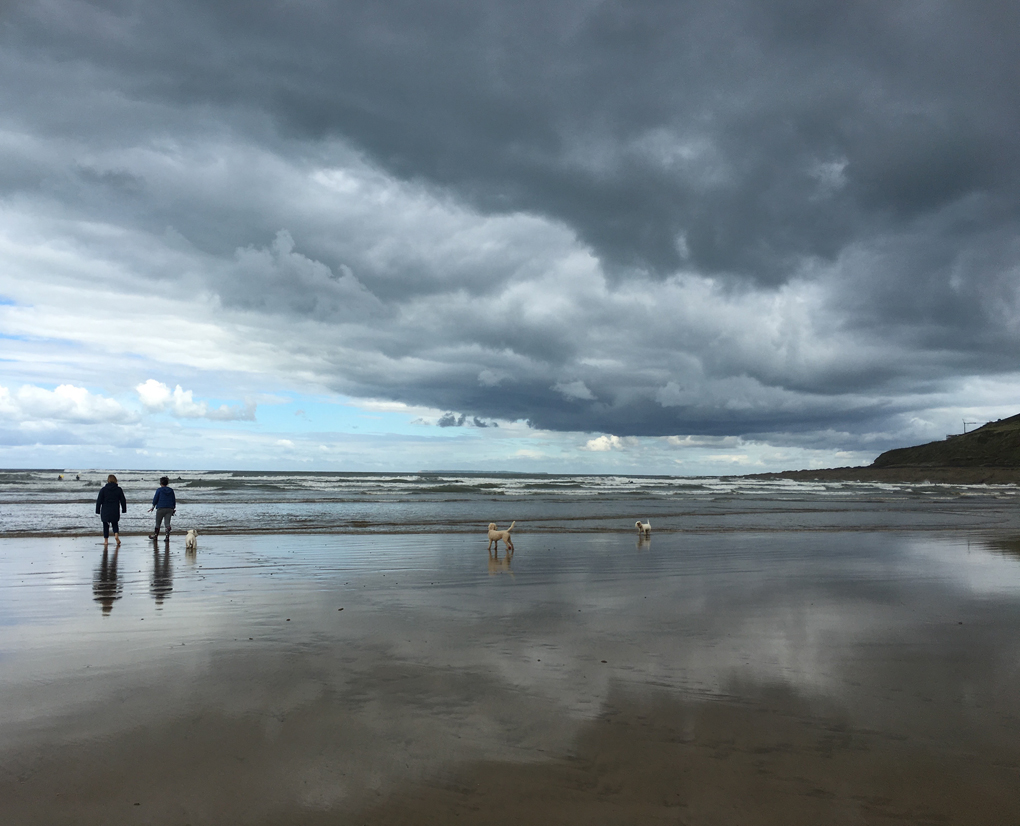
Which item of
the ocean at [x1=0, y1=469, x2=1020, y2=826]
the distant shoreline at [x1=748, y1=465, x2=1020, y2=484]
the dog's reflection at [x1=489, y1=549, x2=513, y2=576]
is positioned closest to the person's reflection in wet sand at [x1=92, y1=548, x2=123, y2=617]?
the ocean at [x1=0, y1=469, x2=1020, y2=826]

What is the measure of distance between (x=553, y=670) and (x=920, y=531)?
24.3 metres

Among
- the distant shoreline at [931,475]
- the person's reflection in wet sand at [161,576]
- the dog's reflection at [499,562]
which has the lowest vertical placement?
the distant shoreline at [931,475]

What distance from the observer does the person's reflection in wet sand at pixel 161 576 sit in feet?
36.3

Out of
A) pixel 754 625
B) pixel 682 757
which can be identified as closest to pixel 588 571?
pixel 754 625

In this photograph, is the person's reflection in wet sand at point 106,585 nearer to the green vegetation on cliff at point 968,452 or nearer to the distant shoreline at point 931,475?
the distant shoreline at point 931,475

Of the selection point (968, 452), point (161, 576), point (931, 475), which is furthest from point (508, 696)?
point (968, 452)

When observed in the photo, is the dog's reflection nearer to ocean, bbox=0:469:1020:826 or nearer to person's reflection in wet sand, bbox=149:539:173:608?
ocean, bbox=0:469:1020:826

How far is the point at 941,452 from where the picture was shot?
121 metres

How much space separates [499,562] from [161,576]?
8.01 metres

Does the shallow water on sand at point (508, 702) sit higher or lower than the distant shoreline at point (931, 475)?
higher

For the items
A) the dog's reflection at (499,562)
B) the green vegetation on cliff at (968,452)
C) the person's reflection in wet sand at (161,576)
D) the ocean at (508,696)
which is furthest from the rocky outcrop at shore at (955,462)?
the person's reflection in wet sand at (161,576)

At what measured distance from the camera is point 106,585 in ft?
39.8

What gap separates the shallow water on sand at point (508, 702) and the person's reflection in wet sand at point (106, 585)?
12 cm

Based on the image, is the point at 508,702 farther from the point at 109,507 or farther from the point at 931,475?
the point at 931,475
